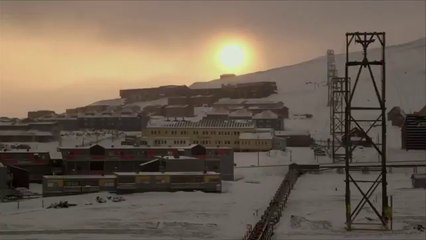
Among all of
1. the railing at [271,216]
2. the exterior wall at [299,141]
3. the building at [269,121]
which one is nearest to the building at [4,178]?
the railing at [271,216]

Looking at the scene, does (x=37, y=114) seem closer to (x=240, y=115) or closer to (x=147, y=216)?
(x=240, y=115)

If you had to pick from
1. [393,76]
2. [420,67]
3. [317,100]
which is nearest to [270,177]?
[317,100]

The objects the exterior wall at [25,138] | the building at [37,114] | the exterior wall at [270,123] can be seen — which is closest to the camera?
the building at [37,114]

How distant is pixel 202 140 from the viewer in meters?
43.3

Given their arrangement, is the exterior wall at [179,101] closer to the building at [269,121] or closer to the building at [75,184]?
the building at [269,121]

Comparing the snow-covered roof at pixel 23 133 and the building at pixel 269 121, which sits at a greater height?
the building at pixel 269 121

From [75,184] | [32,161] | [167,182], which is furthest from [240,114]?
[75,184]

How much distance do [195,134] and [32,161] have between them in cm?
1537

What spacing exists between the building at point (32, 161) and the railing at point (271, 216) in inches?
443

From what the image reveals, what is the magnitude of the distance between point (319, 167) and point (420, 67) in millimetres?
67607

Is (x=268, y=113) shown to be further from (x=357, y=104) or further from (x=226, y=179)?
(x=226, y=179)

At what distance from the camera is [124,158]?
31.1 meters

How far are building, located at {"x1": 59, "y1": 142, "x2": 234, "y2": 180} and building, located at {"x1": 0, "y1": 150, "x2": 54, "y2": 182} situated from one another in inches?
32.7

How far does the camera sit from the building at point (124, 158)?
30.6 metres
